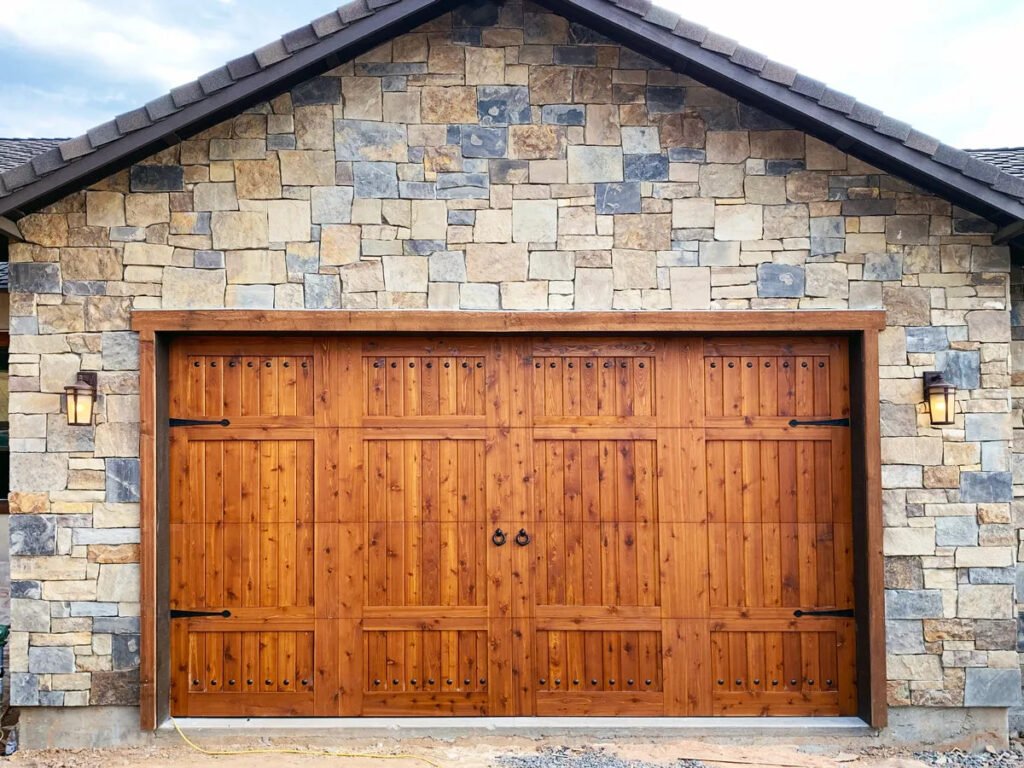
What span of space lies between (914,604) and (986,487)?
86 centimetres

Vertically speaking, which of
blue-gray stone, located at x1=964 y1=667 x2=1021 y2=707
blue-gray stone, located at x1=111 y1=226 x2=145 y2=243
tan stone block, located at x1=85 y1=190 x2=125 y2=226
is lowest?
blue-gray stone, located at x1=964 y1=667 x2=1021 y2=707

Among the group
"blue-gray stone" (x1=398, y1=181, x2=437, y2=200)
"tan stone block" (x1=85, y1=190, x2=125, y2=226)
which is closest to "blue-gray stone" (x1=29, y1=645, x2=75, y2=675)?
"tan stone block" (x1=85, y1=190, x2=125, y2=226)

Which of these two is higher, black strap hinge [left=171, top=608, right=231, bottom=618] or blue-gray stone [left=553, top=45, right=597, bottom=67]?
blue-gray stone [left=553, top=45, right=597, bottom=67]

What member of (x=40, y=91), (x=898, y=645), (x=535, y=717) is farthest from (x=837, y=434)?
(x=40, y=91)

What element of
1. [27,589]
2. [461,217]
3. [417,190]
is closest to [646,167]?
[461,217]

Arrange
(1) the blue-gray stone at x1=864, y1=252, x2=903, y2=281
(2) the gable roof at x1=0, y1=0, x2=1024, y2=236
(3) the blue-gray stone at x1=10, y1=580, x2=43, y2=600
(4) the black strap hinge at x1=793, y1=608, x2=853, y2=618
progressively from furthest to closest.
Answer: (4) the black strap hinge at x1=793, y1=608, x2=853, y2=618
(1) the blue-gray stone at x1=864, y1=252, x2=903, y2=281
(3) the blue-gray stone at x1=10, y1=580, x2=43, y2=600
(2) the gable roof at x1=0, y1=0, x2=1024, y2=236

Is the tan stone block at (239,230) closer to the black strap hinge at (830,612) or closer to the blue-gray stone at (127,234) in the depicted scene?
the blue-gray stone at (127,234)

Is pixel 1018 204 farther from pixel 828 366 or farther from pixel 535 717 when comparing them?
pixel 535 717

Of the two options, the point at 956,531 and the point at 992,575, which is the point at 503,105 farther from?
the point at 992,575

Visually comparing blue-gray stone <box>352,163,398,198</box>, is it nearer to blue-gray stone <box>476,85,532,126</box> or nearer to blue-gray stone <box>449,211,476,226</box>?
blue-gray stone <box>449,211,476,226</box>

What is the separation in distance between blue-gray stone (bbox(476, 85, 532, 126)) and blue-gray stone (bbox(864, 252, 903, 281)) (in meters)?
2.37

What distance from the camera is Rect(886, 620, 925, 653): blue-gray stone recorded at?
189 inches

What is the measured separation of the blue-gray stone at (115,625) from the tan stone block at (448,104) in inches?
145

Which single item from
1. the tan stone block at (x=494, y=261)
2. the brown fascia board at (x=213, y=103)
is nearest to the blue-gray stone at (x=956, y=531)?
the tan stone block at (x=494, y=261)
